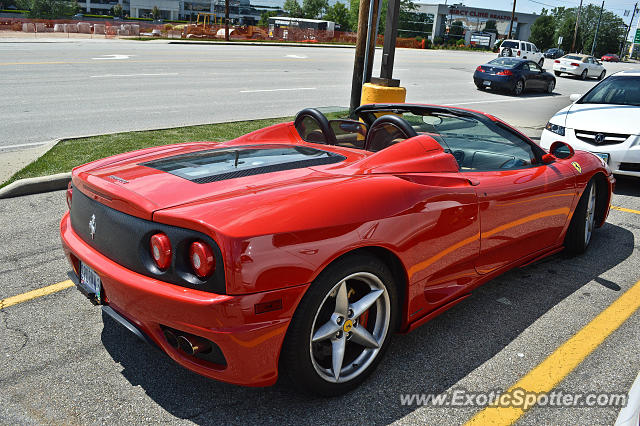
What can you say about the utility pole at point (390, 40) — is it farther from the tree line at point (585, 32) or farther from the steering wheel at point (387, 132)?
the tree line at point (585, 32)

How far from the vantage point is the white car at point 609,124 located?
22.7ft

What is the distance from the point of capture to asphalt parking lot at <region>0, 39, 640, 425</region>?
2.60 metres

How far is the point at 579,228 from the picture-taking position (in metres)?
4.57

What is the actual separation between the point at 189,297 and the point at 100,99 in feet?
36.8

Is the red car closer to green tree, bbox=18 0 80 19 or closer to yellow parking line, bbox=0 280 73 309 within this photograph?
yellow parking line, bbox=0 280 73 309

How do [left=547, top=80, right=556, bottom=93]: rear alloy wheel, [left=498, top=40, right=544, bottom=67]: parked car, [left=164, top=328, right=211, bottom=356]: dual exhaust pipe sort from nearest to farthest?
[left=164, top=328, right=211, bottom=356]: dual exhaust pipe
[left=547, top=80, right=556, bottom=93]: rear alloy wheel
[left=498, top=40, right=544, bottom=67]: parked car

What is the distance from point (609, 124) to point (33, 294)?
6854 mm

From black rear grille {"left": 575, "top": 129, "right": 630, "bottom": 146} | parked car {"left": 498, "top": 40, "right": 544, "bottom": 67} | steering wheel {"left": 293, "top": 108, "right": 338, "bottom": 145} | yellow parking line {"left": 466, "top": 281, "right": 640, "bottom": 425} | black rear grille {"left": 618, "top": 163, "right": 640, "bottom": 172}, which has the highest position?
parked car {"left": 498, "top": 40, "right": 544, "bottom": 67}

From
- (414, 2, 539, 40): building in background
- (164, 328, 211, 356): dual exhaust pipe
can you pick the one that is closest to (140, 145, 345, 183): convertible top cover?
(164, 328, 211, 356): dual exhaust pipe

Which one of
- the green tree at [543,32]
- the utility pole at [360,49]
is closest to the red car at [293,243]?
the utility pole at [360,49]

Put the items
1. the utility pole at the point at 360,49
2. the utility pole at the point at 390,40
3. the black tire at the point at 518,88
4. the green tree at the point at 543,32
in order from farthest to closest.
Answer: the green tree at the point at 543,32
the black tire at the point at 518,88
the utility pole at the point at 360,49
the utility pole at the point at 390,40

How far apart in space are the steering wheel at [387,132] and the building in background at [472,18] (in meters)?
90.2

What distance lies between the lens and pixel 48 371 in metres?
2.82

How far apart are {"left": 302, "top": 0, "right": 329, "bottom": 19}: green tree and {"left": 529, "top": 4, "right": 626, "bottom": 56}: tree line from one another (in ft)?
138
